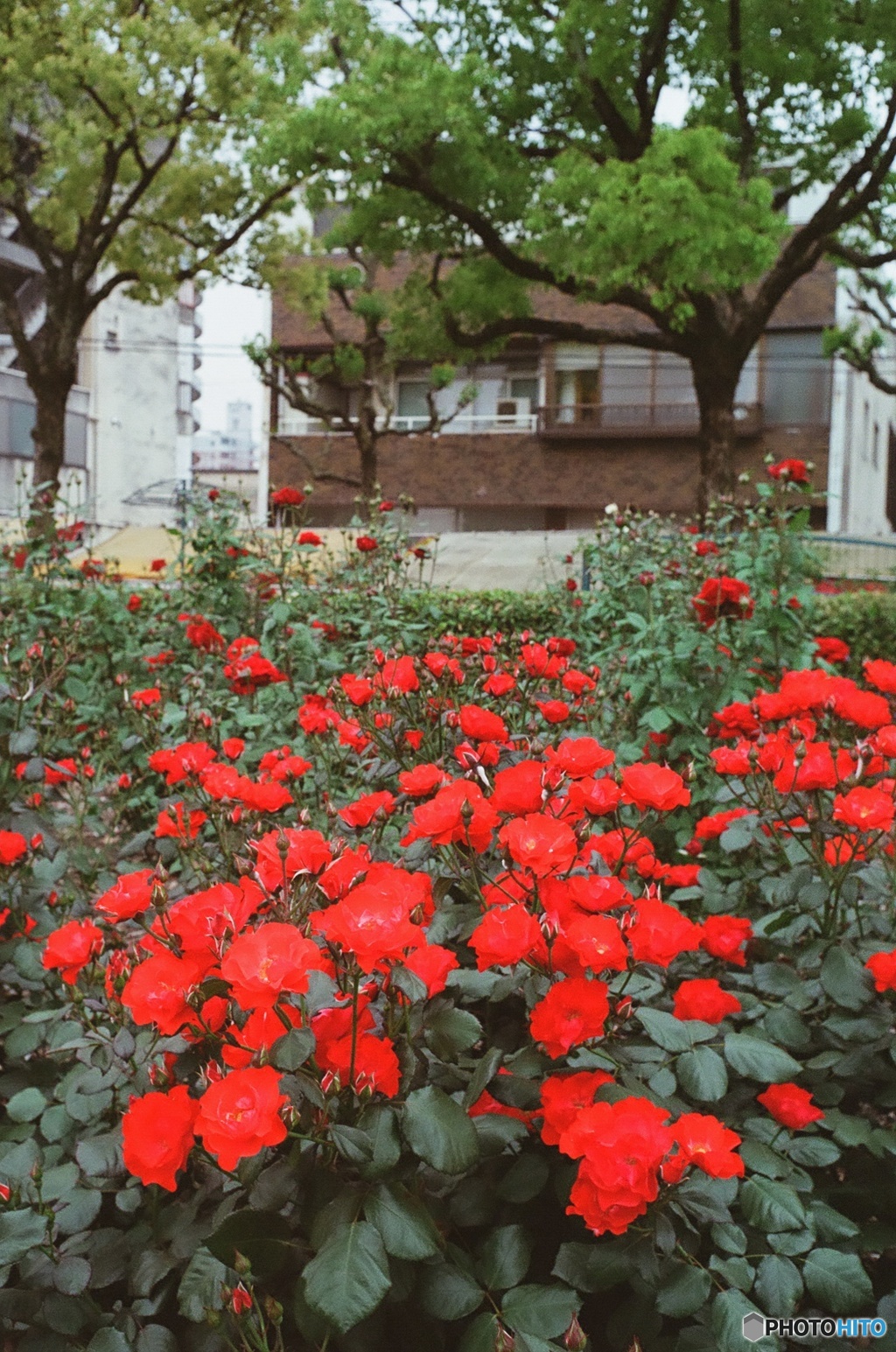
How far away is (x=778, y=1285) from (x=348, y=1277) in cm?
51

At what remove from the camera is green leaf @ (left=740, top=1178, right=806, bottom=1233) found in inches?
46.0

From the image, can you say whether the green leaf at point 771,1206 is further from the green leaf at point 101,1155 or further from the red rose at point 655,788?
the green leaf at point 101,1155

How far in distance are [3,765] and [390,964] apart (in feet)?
4.96

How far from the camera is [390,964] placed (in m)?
1.05

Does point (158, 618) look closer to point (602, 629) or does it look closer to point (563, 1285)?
point (602, 629)

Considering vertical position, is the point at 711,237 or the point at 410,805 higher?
the point at 711,237

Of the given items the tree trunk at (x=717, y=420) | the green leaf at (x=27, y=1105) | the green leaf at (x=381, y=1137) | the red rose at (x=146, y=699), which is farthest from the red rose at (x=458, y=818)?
the tree trunk at (x=717, y=420)

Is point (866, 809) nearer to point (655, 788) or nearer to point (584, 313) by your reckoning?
point (655, 788)

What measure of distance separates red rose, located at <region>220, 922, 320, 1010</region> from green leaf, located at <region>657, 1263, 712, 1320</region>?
500mm

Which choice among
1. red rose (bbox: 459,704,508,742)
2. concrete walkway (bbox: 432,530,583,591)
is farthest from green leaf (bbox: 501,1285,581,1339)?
concrete walkway (bbox: 432,530,583,591)

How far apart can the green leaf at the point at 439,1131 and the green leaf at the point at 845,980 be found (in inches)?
25.9

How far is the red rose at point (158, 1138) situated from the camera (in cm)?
99

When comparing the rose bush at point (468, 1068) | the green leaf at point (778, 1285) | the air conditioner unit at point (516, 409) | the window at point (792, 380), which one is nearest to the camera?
the rose bush at point (468, 1068)

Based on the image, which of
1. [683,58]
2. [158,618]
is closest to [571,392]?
[683,58]
